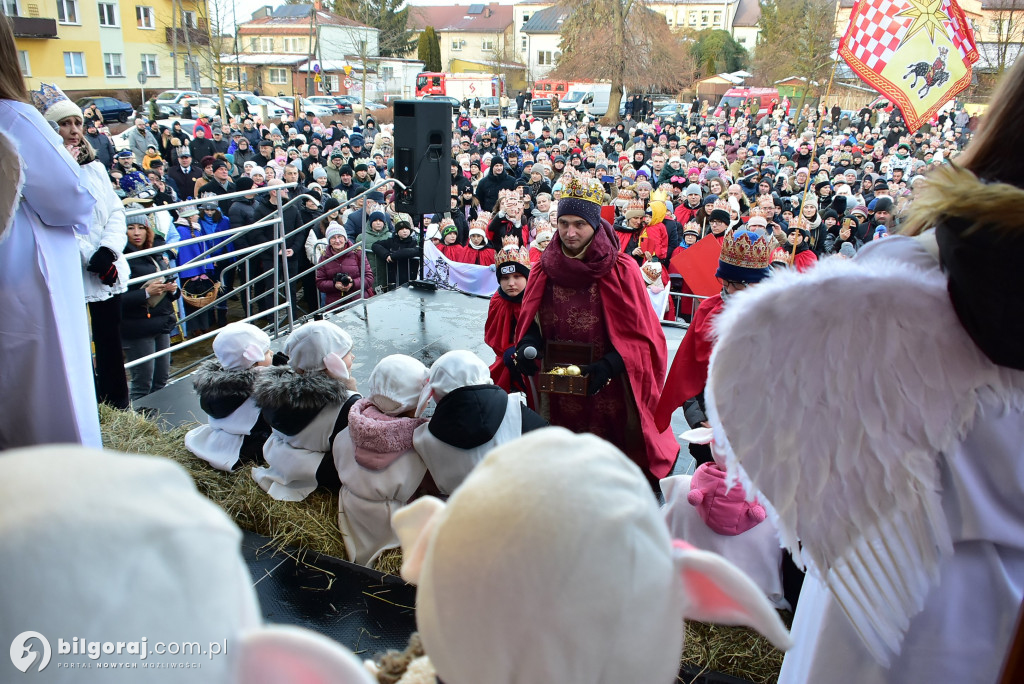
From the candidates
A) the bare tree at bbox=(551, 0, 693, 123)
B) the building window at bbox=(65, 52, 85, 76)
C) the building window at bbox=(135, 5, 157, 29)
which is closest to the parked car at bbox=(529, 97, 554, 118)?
the bare tree at bbox=(551, 0, 693, 123)

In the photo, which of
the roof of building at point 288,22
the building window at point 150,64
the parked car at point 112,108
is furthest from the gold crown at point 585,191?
the roof of building at point 288,22

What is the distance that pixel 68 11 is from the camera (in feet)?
116

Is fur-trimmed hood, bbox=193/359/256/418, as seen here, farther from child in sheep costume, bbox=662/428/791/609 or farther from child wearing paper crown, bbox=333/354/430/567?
child in sheep costume, bbox=662/428/791/609

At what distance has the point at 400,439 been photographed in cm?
296

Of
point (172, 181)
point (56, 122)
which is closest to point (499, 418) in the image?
point (56, 122)

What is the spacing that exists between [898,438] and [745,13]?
264 feet

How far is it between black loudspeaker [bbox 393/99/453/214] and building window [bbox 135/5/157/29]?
3909cm

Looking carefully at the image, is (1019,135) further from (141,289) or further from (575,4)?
(575,4)

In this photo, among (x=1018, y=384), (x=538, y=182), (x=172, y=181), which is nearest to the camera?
(x=1018, y=384)

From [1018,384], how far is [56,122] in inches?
155

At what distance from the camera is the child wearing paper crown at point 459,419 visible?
2.82 metres

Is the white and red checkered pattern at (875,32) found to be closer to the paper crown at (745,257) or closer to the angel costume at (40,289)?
the paper crown at (745,257)

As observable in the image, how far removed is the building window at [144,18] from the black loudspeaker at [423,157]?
39.1 m

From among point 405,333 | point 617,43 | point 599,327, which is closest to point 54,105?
point 599,327
